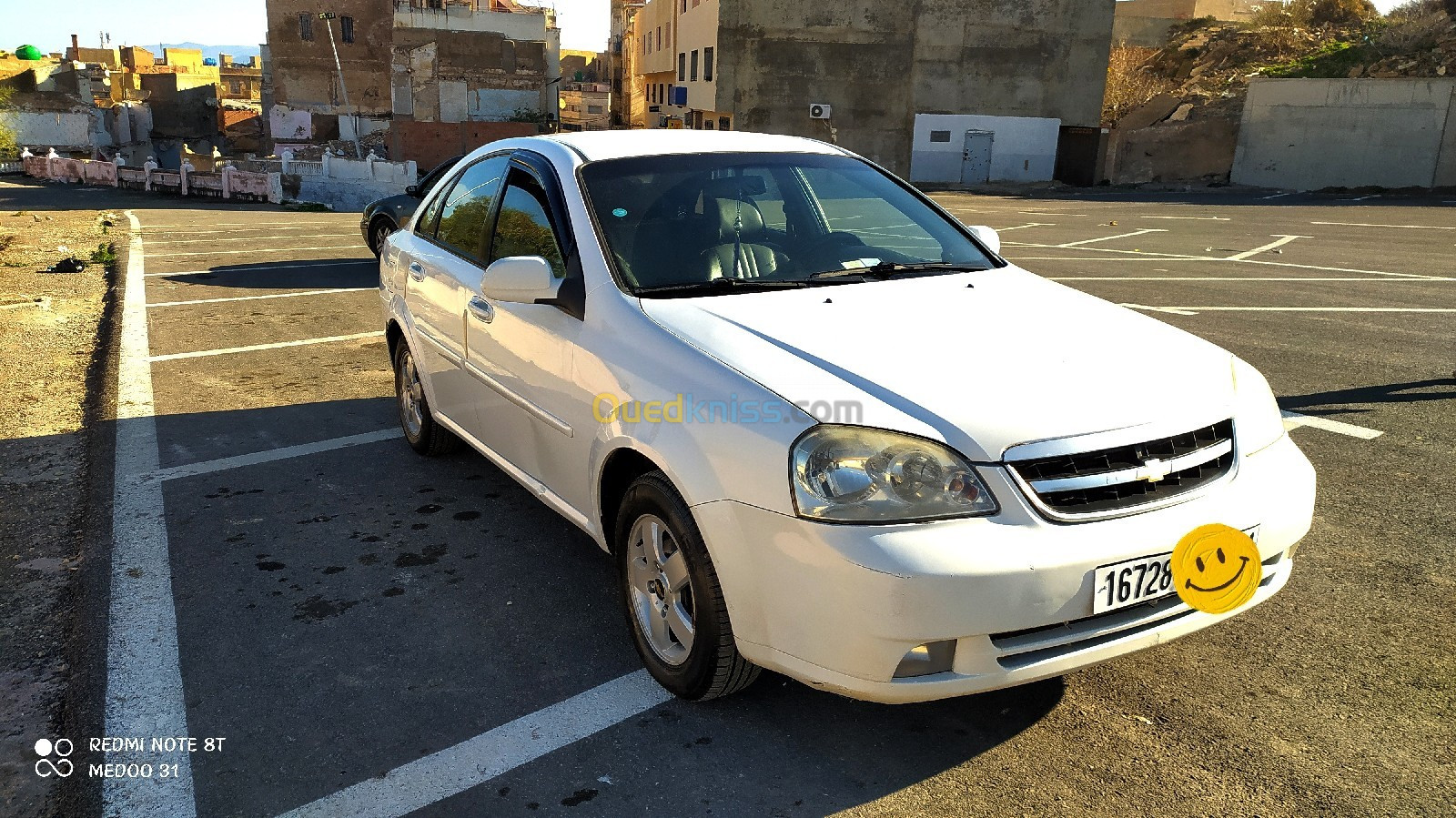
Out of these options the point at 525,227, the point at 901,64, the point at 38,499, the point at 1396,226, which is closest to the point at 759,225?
the point at 525,227

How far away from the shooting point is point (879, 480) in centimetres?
255

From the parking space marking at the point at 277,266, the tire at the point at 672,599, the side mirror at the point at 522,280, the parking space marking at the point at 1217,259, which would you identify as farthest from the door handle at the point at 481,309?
the parking space marking at the point at 1217,259

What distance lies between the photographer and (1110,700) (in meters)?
3.11

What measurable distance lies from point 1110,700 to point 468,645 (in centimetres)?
209

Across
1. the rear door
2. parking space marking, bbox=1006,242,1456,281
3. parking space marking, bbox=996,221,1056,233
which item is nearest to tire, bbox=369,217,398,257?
the rear door

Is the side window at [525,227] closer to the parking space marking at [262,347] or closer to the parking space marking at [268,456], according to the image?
the parking space marking at [268,456]

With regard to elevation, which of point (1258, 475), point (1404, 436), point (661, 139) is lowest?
point (1404, 436)

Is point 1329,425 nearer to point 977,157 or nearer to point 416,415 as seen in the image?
point 416,415

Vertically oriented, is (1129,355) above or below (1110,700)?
above

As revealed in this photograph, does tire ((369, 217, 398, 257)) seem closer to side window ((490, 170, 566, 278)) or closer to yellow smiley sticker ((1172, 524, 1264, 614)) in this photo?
side window ((490, 170, 566, 278))

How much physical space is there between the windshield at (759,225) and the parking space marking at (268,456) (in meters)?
2.61

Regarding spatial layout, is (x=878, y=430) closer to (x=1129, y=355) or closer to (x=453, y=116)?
(x=1129, y=355)

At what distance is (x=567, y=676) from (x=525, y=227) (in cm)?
180

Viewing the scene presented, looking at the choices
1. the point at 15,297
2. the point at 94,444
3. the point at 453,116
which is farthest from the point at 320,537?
the point at 453,116
